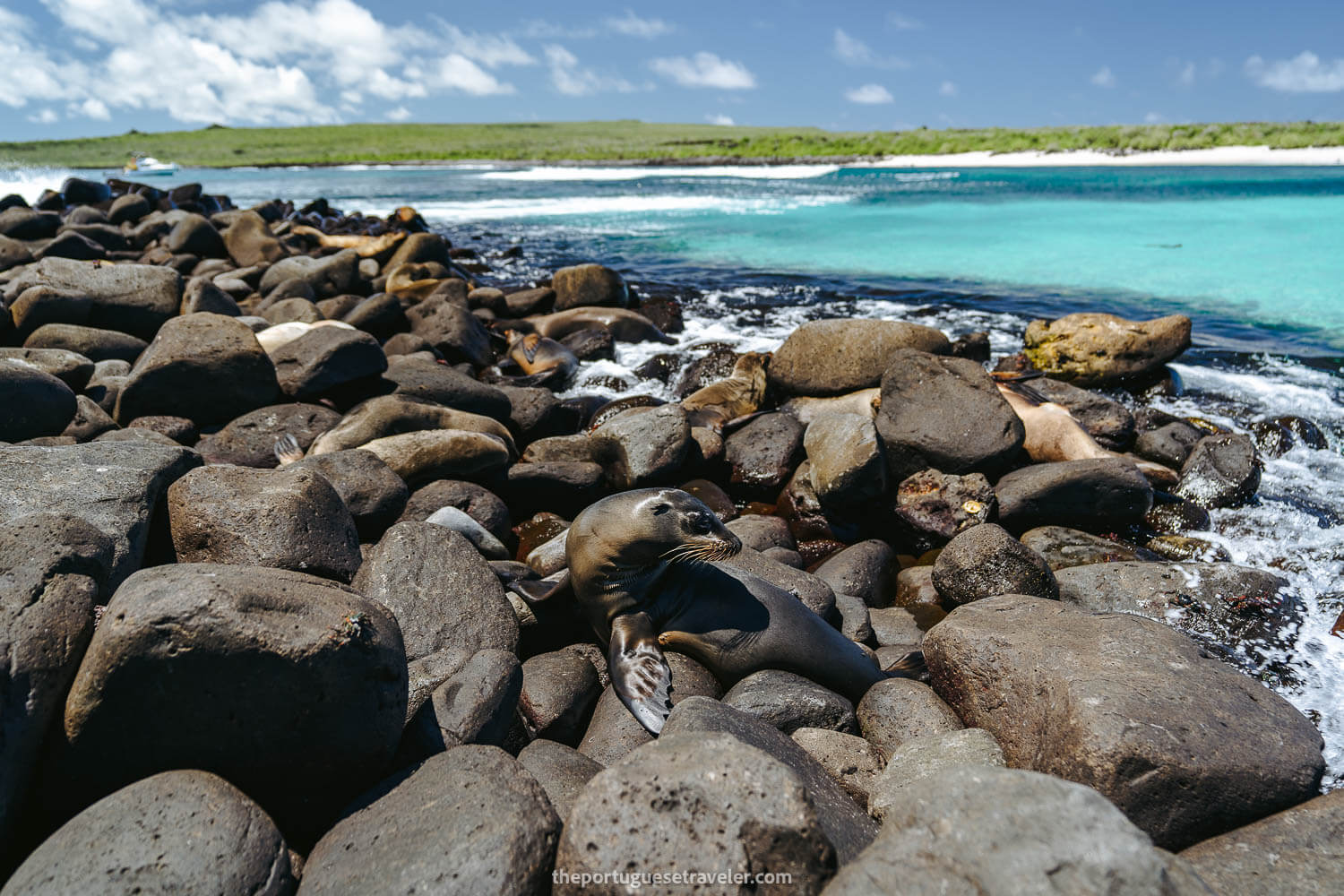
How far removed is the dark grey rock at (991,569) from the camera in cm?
479

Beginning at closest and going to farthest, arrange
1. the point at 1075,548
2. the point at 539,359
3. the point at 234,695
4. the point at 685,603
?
the point at 234,695 < the point at 685,603 < the point at 1075,548 < the point at 539,359

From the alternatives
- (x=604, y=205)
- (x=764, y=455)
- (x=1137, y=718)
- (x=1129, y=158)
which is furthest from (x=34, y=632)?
(x=1129, y=158)

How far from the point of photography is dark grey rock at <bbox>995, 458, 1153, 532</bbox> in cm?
593

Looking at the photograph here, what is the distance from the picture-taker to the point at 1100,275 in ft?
54.3

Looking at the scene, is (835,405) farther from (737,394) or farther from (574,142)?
(574,142)

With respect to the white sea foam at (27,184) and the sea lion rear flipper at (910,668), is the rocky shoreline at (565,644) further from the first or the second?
the white sea foam at (27,184)

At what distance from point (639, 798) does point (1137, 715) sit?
2017 millimetres

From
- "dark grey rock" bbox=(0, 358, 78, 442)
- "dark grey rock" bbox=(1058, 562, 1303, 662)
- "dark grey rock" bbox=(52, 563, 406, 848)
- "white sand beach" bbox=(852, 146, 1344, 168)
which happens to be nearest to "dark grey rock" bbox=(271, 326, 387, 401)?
"dark grey rock" bbox=(0, 358, 78, 442)

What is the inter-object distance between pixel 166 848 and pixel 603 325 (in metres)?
9.73

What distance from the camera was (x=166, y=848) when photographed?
207 cm

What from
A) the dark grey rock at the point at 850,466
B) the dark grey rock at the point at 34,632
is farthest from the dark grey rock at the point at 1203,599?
the dark grey rock at the point at 34,632

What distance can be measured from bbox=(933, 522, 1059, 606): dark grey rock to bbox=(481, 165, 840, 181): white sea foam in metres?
50.0

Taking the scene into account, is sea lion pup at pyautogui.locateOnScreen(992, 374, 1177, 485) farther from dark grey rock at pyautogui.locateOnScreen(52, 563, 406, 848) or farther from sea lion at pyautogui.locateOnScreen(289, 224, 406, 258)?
sea lion at pyautogui.locateOnScreen(289, 224, 406, 258)

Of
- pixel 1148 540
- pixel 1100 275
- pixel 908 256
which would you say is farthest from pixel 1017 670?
pixel 908 256
